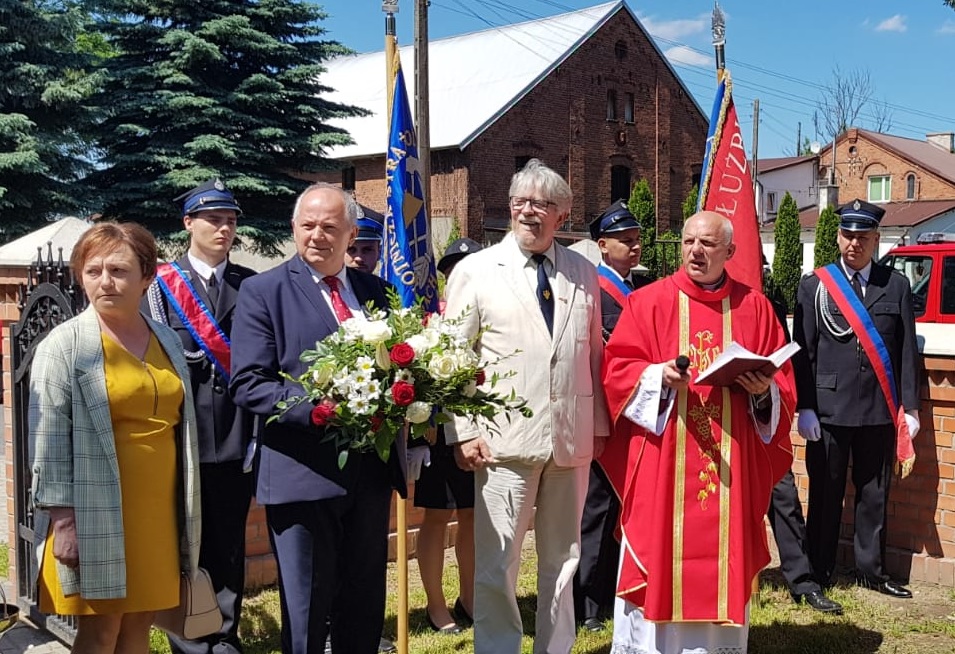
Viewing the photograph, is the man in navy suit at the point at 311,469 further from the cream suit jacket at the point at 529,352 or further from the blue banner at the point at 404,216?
the blue banner at the point at 404,216

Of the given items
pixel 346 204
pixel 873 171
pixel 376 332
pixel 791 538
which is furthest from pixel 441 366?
pixel 873 171

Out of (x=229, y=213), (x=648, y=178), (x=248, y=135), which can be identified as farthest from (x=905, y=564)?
(x=648, y=178)

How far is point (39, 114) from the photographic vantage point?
20.3 metres

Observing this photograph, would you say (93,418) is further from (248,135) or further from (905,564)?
(248,135)

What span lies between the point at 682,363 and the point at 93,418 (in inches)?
90.6

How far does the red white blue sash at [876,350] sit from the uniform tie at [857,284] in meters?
0.04

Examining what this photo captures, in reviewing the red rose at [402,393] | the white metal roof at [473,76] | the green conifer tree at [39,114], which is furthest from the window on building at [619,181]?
the red rose at [402,393]

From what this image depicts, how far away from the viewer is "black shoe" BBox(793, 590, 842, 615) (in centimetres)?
546

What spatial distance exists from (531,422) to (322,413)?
1.24 m

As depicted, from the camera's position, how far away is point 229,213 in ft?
14.8

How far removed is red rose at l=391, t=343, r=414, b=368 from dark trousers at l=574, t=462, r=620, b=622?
2.32 m

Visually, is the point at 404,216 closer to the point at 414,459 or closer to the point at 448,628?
the point at 414,459

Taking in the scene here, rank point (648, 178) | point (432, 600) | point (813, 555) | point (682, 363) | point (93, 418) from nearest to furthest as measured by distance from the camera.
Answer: point (93, 418)
point (682, 363)
point (432, 600)
point (813, 555)
point (648, 178)

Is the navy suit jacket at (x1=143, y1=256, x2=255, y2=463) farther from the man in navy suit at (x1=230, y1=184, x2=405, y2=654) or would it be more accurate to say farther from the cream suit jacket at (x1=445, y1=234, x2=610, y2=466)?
the cream suit jacket at (x1=445, y1=234, x2=610, y2=466)
